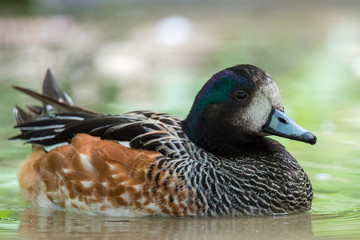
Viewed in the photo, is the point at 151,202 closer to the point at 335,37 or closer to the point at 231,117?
the point at 231,117

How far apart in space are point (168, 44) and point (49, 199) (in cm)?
961

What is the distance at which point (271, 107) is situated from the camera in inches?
258

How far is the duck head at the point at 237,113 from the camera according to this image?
21.4 ft

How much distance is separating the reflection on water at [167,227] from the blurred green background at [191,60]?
0.55 feet

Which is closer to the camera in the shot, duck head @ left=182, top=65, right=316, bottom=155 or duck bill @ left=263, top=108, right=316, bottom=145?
duck bill @ left=263, top=108, right=316, bottom=145

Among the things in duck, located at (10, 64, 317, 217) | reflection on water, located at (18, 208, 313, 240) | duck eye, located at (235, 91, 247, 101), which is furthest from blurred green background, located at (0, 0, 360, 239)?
duck eye, located at (235, 91, 247, 101)

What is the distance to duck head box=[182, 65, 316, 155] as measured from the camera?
257 inches

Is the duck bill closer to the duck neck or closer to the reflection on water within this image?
the duck neck

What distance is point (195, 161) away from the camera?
21.4ft

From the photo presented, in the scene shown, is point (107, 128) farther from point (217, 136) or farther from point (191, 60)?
point (191, 60)

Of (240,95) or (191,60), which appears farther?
(191,60)

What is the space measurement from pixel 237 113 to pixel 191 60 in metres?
8.03

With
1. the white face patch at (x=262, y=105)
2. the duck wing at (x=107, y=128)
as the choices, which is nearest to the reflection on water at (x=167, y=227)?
the duck wing at (x=107, y=128)

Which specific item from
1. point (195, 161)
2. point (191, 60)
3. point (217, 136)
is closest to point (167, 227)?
point (195, 161)
